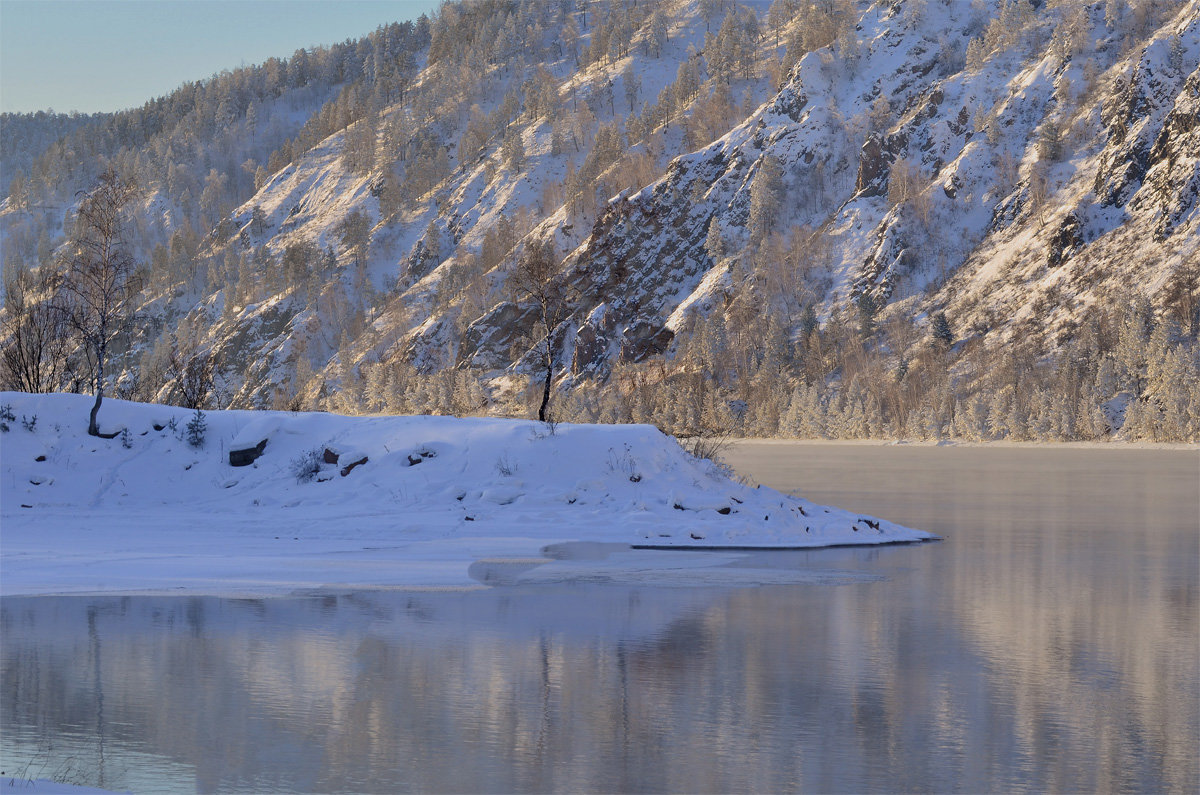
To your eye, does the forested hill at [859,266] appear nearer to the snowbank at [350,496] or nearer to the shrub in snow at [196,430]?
the snowbank at [350,496]

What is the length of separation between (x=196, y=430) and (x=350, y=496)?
17.3 feet

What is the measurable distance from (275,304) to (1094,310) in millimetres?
125538

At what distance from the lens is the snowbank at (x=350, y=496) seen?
2155cm

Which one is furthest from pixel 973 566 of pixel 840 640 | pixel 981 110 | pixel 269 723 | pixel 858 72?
pixel 858 72

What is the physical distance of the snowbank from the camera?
70.7ft

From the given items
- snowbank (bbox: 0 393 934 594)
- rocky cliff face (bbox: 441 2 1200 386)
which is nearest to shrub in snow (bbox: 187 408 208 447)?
snowbank (bbox: 0 393 934 594)

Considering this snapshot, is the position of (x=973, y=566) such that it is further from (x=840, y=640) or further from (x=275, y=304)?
(x=275, y=304)

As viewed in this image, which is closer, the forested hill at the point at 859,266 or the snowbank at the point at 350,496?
the snowbank at the point at 350,496

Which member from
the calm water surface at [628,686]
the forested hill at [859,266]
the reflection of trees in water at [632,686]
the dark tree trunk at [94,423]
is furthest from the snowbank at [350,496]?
the forested hill at [859,266]

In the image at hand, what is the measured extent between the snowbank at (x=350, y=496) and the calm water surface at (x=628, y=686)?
352 centimetres

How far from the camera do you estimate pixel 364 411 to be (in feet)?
547

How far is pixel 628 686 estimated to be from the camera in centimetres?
1143

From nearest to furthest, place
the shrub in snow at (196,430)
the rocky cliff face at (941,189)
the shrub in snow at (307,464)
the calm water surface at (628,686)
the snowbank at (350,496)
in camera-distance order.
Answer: the calm water surface at (628,686) → the snowbank at (350,496) → the shrub in snow at (307,464) → the shrub in snow at (196,430) → the rocky cliff face at (941,189)

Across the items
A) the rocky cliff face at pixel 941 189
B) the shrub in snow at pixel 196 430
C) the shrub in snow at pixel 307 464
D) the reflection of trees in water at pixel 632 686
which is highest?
the rocky cliff face at pixel 941 189
